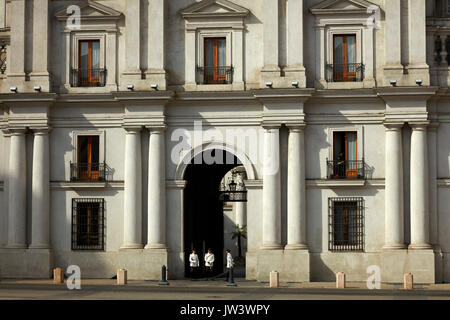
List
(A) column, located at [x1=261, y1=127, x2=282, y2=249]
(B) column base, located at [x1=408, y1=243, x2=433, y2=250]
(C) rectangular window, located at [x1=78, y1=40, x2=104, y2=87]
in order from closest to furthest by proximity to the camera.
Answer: (B) column base, located at [x1=408, y1=243, x2=433, y2=250] < (A) column, located at [x1=261, y1=127, x2=282, y2=249] < (C) rectangular window, located at [x1=78, y1=40, x2=104, y2=87]

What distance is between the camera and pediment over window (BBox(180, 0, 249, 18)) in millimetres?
49812

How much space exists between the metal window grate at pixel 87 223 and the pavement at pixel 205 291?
217 cm

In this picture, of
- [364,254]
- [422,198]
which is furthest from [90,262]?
[422,198]

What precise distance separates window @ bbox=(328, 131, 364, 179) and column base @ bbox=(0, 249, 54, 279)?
581 inches

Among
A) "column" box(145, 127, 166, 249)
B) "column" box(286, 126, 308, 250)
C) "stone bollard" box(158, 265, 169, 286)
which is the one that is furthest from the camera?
"column" box(145, 127, 166, 249)

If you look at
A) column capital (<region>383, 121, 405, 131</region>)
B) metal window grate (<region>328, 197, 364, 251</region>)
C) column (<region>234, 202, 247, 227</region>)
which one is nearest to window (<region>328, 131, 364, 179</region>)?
metal window grate (<region>328, 197, 364, 251</region>)

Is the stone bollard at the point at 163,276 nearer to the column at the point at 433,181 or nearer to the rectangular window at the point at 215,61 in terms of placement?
the rectangular window at the point at 215,61

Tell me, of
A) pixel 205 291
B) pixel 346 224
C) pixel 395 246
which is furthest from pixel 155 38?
pixel 395 246

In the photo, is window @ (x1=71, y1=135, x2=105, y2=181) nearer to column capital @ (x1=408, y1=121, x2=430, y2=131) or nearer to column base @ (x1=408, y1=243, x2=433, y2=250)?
column capital @ (x1=408, y1=121, x2=430, y2=131)

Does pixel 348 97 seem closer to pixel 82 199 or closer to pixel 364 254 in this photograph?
pixel 364 254

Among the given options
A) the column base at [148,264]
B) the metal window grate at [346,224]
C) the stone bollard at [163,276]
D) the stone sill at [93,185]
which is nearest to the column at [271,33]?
the metal window grate at [346,224]

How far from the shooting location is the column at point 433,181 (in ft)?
159

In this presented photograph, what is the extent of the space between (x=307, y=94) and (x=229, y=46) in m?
4.86

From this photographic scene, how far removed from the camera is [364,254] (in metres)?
48.5
